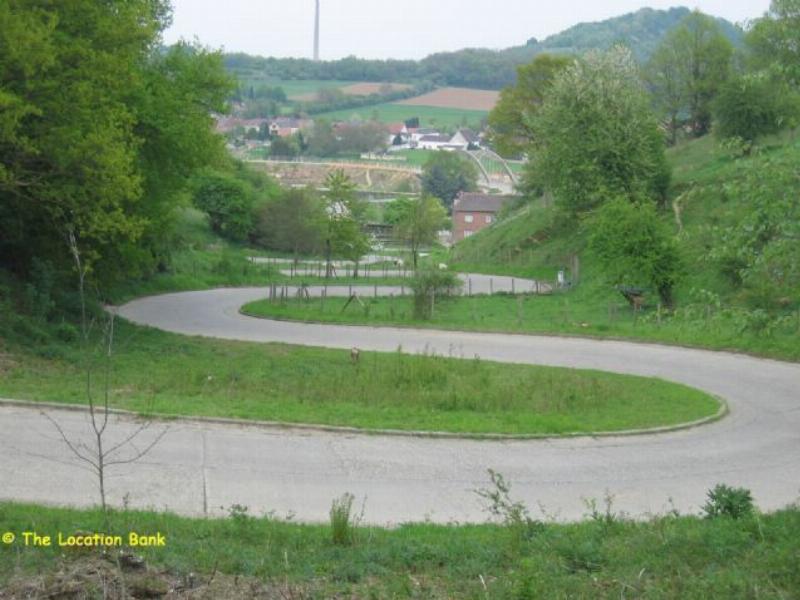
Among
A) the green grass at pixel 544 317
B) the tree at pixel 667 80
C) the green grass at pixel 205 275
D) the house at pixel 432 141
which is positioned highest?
the tree at pixel 667 80

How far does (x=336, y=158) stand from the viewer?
17038 centimetres

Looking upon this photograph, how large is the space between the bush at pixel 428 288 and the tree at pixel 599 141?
1310 centimetres

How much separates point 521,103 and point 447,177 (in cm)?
6640

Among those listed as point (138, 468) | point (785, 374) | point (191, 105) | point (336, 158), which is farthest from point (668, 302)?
point (336, 158)

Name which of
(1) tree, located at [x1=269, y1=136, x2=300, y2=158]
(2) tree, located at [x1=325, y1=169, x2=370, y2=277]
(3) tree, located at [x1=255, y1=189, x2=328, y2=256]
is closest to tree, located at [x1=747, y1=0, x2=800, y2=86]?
(2) tree, located at [x1=325, y1=169, x2=370, y2=277]

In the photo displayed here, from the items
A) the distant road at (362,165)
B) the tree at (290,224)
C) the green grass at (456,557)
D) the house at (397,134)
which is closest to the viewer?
the green grass at (456,557)

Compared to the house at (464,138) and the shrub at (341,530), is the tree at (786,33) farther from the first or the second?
the house at (464,138)

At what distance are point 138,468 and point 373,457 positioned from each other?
3.21 meters

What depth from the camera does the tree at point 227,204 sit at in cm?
7606

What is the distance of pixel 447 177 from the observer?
143 meters

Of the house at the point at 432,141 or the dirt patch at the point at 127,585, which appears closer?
the dirt patch at the point at 127,585

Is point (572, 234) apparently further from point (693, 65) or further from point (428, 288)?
point (428, 288)

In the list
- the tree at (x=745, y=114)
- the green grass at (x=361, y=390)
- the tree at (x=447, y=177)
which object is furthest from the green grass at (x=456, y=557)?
the tree at (x=447, y=177)

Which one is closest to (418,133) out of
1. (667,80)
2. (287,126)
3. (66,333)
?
(287,126)
